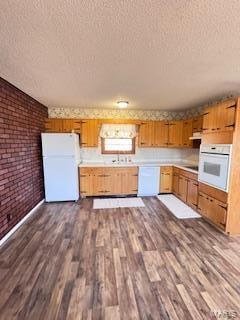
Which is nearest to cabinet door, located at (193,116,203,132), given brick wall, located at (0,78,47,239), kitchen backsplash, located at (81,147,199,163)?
kitchen backsplash, located at (81,147,199,163)

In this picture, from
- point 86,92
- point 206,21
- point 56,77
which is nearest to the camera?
point 206,21

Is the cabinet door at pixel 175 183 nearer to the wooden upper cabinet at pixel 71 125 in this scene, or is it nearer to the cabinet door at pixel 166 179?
the cabinet door at pixel 166 179

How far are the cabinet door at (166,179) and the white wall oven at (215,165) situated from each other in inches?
51.0

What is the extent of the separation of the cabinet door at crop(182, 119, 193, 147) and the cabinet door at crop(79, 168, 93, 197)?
2630mm

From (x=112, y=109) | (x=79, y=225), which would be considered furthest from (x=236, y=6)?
(x=112, y=109)

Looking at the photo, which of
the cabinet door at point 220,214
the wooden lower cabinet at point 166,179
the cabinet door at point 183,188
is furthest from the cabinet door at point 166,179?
the cabinet door at point 220,214

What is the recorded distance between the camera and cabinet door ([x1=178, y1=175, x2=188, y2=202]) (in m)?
4.11

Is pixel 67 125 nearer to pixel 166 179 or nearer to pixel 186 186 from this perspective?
pixel 166 179

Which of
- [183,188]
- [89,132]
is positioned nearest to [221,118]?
[183,188]

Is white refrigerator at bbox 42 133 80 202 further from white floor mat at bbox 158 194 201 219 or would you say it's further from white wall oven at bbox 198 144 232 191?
white wall oven at bbox 198 144 232 191

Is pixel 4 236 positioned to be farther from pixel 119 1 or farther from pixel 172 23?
pixel 172 23

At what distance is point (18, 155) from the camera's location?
303 cm

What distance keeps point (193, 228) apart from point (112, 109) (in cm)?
350

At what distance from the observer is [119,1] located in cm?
115
